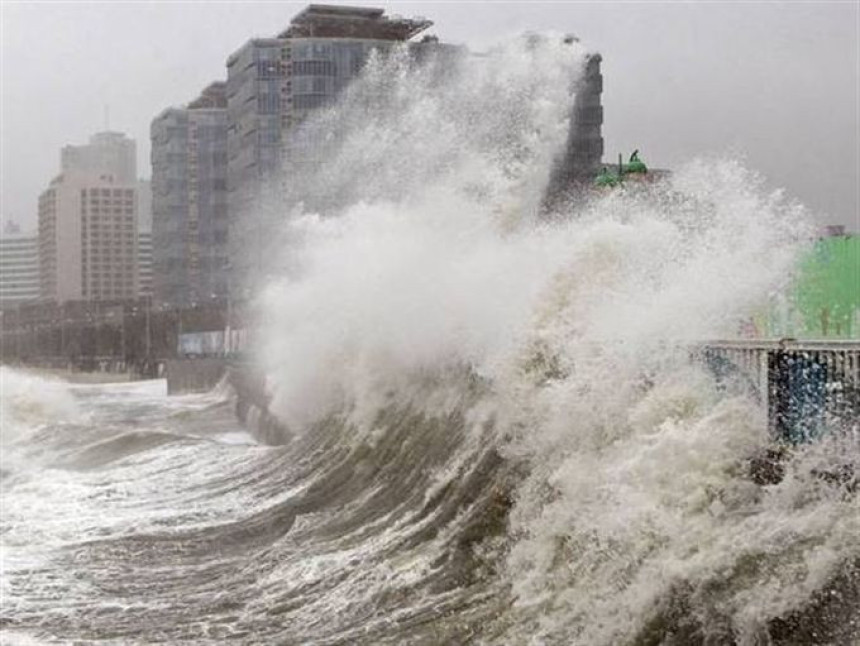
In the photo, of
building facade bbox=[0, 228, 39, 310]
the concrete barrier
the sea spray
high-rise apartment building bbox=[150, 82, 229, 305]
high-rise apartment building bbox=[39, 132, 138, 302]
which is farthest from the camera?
building facade bbox=[0, 228, 39, 310]

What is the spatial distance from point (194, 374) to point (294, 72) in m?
23.2

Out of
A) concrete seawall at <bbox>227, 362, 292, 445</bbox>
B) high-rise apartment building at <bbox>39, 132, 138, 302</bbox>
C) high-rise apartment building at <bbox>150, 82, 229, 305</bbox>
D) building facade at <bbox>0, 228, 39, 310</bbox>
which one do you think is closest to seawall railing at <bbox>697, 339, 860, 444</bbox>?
concrete seawall at <bbox>227, 362, 292, 445</bbox>

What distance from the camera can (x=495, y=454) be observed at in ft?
37.1

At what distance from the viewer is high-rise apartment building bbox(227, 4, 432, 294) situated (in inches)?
2781

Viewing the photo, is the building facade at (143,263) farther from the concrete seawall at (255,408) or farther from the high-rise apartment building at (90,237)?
the concrete seawall at (255,408)

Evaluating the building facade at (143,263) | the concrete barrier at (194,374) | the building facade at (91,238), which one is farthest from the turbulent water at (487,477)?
the building facade at (143,263)

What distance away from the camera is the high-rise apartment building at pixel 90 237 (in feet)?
488

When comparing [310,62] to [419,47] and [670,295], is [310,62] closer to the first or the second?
[419,47]

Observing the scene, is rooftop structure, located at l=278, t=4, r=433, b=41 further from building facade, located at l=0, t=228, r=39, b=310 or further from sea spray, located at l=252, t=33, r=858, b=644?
building facade, located at l=0, t=228, r=39, b=310

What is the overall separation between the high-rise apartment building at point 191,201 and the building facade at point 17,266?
83.3 meters

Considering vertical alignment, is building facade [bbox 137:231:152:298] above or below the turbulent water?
above

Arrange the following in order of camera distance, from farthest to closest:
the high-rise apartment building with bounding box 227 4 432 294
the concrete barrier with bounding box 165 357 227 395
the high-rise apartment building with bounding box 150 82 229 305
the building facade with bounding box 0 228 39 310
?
the building facade with bounding box 0 228 39 310
the high-rise apartment building with bounding box 150 82 229 305
the high-rise apartment building with bounding box 227 4 432 294
the concrete barrier with bounding box 165 357 227 395

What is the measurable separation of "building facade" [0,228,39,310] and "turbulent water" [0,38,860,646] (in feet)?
525

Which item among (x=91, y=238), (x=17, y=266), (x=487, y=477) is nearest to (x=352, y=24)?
(x=487, y=477)
